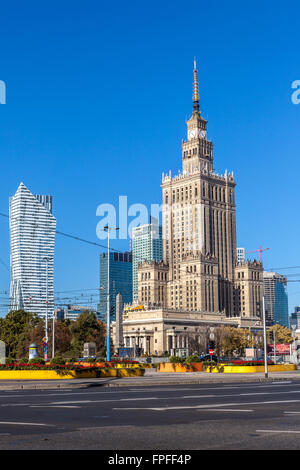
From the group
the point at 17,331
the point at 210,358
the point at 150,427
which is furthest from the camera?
the point at 17,331

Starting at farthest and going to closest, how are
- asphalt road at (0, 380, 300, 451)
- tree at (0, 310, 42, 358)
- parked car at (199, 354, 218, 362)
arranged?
tree at (0, 310, 42, 358), parked car at (199, 354, 218, 362), asphalt road at (0, 380, 300, 451)

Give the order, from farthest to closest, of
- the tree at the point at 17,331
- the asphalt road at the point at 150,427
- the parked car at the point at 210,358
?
the tree at the point at 17,331 → the parked car at the point at 210,358 → the asphalt road at the point at 150,427

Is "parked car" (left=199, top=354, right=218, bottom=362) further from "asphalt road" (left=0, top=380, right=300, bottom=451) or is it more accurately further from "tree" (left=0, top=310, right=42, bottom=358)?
"asphalt road" (left=0, top=380, right=300, bottom=451)

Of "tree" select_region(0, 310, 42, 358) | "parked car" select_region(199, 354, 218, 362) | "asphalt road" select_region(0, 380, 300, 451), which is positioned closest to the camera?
"asphalt road" select_region(0, 380, 300, 451)

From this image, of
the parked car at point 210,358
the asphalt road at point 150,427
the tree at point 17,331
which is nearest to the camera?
the asphalt road at point 150,427

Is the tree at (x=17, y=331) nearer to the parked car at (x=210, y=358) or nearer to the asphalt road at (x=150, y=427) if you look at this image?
the parked car at (x=210, y=358)

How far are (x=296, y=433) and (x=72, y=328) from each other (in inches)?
4005

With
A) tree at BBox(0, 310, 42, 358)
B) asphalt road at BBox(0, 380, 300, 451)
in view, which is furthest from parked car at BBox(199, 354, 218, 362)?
asphalt road at BBox(0, 380, 300, 451)

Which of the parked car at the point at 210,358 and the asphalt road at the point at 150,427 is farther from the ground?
the asphalt road at the point at 150,427

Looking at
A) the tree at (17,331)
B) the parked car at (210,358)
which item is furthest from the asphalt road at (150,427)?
the tree at (17,331)

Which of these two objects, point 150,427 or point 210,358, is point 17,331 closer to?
point 210,358

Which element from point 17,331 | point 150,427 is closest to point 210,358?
point 17,331
